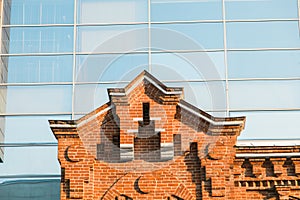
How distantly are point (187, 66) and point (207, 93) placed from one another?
57.4 inches

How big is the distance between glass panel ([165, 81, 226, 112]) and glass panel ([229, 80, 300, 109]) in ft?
1.65

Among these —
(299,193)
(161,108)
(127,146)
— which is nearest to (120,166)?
(127,146)

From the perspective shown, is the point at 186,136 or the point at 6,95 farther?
the point at 6,95

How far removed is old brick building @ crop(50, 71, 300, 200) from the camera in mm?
16844

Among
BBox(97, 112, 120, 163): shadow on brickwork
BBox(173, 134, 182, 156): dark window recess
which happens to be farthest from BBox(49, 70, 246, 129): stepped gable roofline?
BBox(173, 134, 182, 156): dark window recess

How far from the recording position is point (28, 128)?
1111 inches

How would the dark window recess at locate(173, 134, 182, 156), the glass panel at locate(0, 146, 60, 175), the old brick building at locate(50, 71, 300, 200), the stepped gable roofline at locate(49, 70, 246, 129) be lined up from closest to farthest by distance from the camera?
the old brick building at locate(50, 71, 300, 200) < the stepped gable roofline at locate(49, 70, 246, 129) < the dark window recess at locate(173, 134, 182, 156) < the glass panel at locate(0, 146, 60, 175)

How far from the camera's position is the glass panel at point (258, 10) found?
29.8m

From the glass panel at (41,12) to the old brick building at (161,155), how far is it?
43.9 ft

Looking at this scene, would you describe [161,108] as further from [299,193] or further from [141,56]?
[141,56]

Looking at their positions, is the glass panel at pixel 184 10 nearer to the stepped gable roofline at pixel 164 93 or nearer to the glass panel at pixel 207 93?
the glass panel at pixel 207 93

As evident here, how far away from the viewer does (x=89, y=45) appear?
29.5m

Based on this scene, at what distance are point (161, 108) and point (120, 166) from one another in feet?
5.61

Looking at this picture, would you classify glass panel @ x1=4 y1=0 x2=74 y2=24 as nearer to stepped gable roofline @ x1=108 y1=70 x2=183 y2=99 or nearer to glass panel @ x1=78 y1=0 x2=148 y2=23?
glass panel @ x1=78 y1=0 x2=148 y2=23
